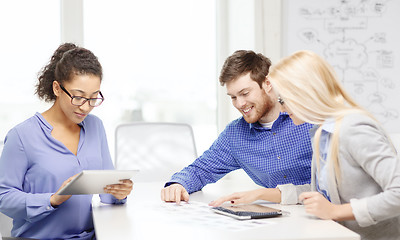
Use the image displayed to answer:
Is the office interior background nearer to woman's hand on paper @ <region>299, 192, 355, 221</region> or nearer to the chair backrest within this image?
the chair backrest

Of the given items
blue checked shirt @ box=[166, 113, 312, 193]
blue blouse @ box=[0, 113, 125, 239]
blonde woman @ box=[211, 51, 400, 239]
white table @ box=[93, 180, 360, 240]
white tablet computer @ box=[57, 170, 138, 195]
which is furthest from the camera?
blue checked shirt @ box=[166, 113, 312, 193]

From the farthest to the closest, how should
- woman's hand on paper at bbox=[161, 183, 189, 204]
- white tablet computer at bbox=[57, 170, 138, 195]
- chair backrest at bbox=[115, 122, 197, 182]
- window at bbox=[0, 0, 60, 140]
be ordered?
1. window at bbox=[0, 0, 60, 140]
2. chair backrest at bbox=[115, 122, 197, 182]
3. woman's hand on paper at bbox=[161, 183, 189, 204]
4. white tablet computer at bbox=[57, 170, 138, 195]

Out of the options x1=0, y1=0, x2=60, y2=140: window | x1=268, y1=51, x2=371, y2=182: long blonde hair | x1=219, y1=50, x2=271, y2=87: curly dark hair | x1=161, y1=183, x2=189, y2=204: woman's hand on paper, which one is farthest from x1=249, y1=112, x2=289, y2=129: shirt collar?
x1=0, y1=0, x2=60, y2=140: window

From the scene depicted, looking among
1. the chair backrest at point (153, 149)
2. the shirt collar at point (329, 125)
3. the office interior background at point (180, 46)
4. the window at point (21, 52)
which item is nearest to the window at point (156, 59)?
the office interior background at point (180, 46)

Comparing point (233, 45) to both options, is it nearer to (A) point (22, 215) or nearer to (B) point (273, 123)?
(B) point (273, 123)

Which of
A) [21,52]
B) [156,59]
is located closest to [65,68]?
[21,52]

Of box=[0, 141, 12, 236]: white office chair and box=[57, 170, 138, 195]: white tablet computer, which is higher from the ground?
box=[57, 170, 138, 195]: white tablet computer

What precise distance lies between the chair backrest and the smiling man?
0.69 metres

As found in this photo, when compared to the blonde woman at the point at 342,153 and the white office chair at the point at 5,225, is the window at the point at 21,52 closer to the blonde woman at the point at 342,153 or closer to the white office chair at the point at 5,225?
the white office chair at the point at 5,225

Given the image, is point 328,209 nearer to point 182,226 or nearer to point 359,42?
point 182,226

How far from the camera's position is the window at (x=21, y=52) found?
3669 millimetres

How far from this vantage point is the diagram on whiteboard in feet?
12.4

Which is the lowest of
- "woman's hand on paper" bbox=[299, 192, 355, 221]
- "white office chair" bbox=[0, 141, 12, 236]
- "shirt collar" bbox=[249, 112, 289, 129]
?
"white office chair" bbox=[0, 141, 12, 236]

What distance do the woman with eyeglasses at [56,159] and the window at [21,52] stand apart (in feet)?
5.68
